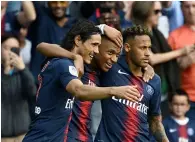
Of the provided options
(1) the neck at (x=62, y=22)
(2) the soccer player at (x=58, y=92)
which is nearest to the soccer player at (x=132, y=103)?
(2) the soccer player at (x=58, y=92)

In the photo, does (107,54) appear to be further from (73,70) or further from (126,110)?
(73,70)

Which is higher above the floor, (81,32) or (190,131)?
(81,32)

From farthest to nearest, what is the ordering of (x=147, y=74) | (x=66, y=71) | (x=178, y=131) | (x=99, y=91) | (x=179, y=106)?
(x=179, y=106)
(x=178, y=131)
(x=147, y=74)
(x=66, y=71)
(x=99, y=91)

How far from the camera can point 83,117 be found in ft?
23.8

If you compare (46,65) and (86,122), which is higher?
(46,65)

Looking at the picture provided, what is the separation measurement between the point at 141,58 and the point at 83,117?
827mm

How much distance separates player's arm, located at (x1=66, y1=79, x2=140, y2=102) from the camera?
19.0 feet

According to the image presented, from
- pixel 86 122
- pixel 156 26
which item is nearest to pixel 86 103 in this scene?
pixel 86 122

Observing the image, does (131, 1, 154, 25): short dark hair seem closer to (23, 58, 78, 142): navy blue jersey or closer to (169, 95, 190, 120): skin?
(169, 95, 190, 120): skin

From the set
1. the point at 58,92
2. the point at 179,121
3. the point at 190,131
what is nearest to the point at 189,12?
the point at 179,121

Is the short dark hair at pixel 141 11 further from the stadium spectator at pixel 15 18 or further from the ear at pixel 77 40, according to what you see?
the ear at pixel 77 40

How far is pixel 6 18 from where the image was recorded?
10125mm

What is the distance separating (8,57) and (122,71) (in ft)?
6.95

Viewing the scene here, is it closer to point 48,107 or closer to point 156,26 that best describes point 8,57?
point 156,26
